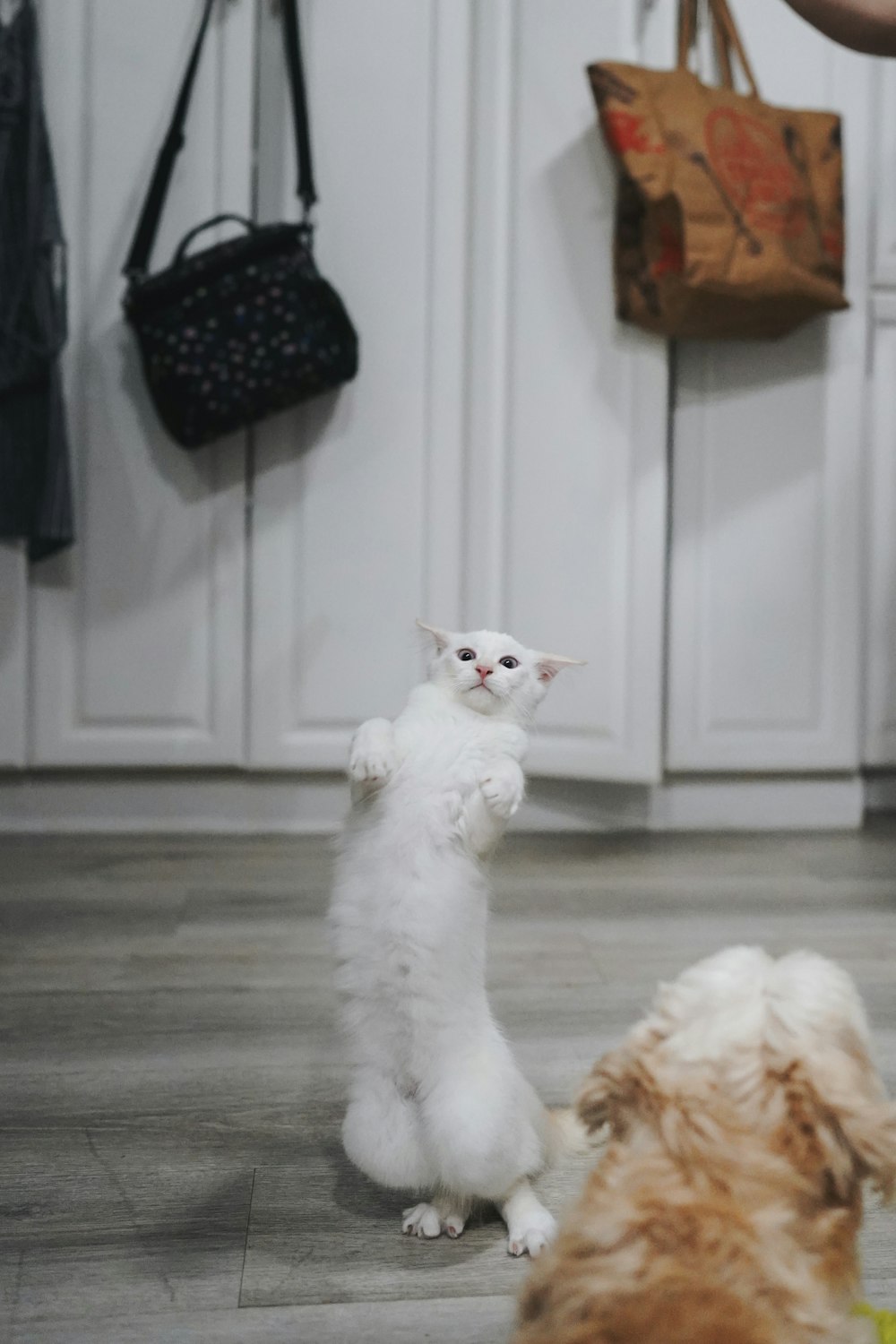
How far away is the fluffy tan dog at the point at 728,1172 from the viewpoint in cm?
47

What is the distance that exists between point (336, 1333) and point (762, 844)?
1.54m

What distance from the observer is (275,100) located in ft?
6.68

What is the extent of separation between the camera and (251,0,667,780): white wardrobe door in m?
2.03

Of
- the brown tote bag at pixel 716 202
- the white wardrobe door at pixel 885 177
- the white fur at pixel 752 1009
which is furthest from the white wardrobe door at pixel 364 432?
the white fur at pixel 752 1009

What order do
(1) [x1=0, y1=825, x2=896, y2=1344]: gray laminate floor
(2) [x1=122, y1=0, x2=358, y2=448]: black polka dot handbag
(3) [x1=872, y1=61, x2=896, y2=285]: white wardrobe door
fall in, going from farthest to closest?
(3) [x1=872, y1=61, x2=896, y2=285]: white wardrobe door → (2) [x1=122, y1=0, x2=358, y2=448]: black polka dot handbag → (1) [x1=0, y1=825, x2=896, y2=1344]: gray laminate floor

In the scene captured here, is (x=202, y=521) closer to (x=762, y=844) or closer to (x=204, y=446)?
(x=204, y=446)

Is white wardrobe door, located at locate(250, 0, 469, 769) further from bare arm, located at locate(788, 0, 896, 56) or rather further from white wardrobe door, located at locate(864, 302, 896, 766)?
bare arm, located at locate(788, 0, 896, 56)

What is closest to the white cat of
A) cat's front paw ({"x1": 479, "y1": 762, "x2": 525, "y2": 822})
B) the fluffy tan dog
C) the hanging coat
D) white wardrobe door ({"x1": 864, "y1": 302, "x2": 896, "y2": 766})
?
cat's front paw ({"x1": 479, "y1": 762, "x2": 525, "y2": 822})

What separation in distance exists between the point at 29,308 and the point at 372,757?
1.45 meters

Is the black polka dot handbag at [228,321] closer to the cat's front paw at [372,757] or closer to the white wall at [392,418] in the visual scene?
the white wall at [392,418]

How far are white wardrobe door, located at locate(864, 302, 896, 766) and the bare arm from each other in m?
1.29

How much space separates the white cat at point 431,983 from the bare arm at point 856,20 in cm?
73

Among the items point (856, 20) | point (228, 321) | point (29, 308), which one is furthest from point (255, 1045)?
point (29, 308)

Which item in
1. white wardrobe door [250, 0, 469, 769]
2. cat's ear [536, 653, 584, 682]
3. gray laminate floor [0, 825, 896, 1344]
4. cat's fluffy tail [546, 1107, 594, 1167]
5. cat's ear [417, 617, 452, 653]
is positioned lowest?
gray laminate floor [0, 825, 896, 1344]
